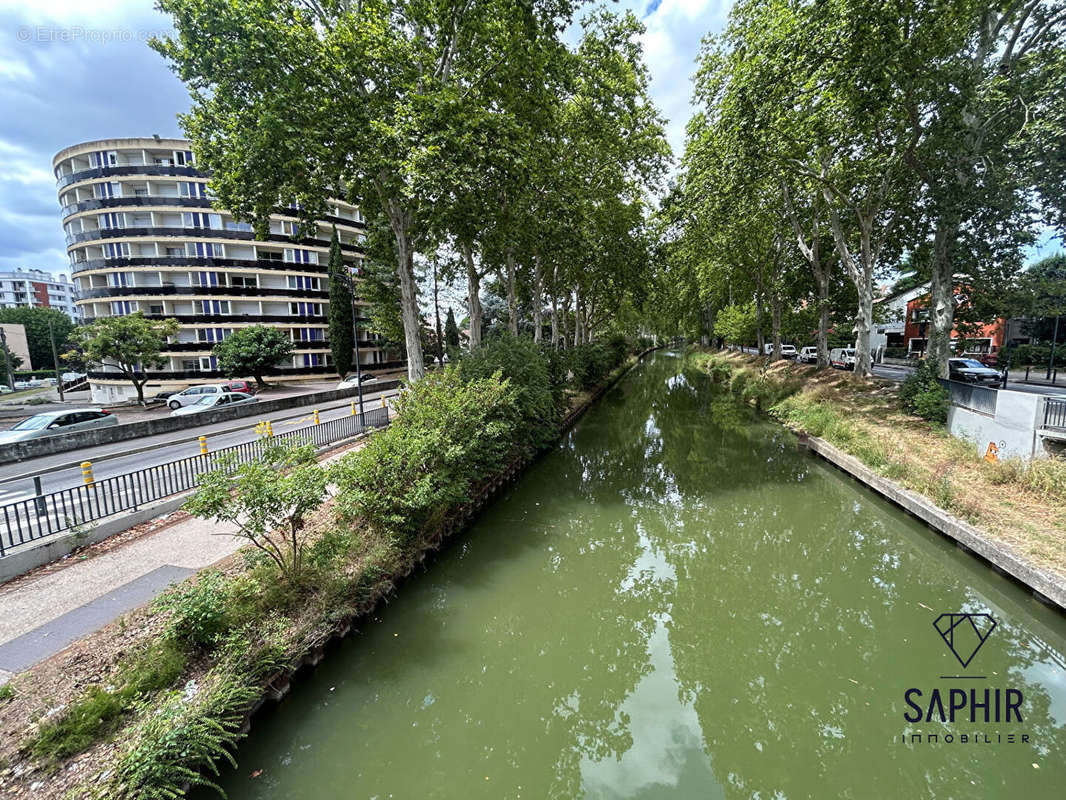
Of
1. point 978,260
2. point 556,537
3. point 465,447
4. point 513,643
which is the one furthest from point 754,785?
point 978,260

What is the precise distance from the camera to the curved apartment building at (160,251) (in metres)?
33.0

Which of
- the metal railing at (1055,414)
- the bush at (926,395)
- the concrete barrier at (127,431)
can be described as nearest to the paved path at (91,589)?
the concrete barrier at (127,431)

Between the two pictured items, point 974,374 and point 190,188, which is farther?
point 190,188

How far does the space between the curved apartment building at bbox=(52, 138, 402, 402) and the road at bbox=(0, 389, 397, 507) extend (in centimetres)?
2127

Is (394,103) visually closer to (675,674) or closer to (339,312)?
(675,674)

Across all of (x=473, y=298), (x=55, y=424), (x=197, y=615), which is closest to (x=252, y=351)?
(x=55, y=424)

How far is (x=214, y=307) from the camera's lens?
3506 cm

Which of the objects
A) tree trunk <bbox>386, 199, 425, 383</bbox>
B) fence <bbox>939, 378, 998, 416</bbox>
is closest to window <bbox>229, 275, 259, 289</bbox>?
tree trunk <bbox>386, 199, 425, 383</bbox>

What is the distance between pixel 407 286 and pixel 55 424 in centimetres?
1233

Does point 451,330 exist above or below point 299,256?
below

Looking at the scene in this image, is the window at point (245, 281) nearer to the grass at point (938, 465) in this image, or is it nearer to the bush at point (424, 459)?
the bush at point (424, 459)

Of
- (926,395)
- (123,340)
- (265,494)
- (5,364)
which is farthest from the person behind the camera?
(5,364)

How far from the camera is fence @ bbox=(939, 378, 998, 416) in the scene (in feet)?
34.3

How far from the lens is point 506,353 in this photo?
1347 cm
